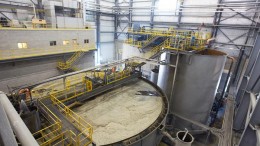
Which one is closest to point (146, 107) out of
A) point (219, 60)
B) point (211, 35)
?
point (219, 60)

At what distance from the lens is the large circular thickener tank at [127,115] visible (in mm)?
6715

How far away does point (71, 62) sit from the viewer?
65.5 ft

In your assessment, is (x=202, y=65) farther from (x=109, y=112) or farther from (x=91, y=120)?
(x=91, y=120)

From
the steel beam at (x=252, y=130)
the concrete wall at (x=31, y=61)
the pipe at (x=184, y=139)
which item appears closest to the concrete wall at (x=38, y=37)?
the concrete wall at (x=31, y=61)

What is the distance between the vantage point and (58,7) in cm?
2002

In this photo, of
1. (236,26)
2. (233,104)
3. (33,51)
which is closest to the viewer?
(233,104)

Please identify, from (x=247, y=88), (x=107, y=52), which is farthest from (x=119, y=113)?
(x=107, y=52)

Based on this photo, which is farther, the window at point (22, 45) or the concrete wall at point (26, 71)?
the window at point (22, 45)

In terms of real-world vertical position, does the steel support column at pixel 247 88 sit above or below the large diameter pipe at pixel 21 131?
below

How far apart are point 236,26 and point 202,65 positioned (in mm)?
12823

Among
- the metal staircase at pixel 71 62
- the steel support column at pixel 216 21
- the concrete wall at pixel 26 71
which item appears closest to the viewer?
the concrete wall at pixel 26 71

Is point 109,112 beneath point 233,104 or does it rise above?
above

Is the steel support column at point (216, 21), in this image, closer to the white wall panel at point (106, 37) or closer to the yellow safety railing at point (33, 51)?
the yellow safety railing at point (33, 51)

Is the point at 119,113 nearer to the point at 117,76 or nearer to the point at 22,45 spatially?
the point at 117,76
